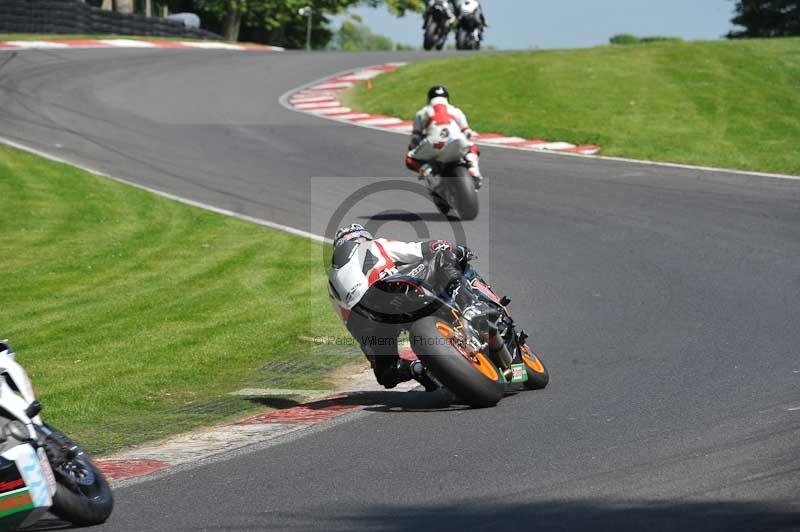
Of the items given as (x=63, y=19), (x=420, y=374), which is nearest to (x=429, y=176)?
(x=420, y=374)

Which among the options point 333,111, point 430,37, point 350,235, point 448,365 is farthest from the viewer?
point 430,37

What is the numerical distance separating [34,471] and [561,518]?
222 centimetres

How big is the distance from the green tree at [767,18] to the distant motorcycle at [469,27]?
1228cm

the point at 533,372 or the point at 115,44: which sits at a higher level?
the point at 115,44

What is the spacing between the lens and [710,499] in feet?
17.2

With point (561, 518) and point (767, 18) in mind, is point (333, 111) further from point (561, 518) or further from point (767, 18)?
point (767, 18)

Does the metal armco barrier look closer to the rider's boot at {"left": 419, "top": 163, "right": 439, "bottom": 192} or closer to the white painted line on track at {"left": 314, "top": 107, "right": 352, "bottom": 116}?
the white painted line on track at {"left": 314, "top": 107, "right": 352, "bottom": 116}

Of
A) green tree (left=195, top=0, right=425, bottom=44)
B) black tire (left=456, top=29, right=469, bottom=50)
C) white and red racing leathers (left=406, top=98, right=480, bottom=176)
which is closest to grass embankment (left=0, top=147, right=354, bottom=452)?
white and red racing leathers (left=406, top=98, right=480, bottom=176)

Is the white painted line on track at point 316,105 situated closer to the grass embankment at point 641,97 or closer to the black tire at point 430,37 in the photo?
the grass embankment at point 641,97

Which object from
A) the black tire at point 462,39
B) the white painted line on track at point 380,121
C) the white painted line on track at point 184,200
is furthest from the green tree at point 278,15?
the white painted line on track at point 184,200

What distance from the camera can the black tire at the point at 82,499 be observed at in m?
5.38

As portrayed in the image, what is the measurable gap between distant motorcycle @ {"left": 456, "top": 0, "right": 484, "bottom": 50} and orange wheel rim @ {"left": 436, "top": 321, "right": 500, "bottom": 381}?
3124cm

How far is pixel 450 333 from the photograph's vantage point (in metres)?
7.36

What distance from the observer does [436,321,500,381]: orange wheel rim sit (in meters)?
7.33
